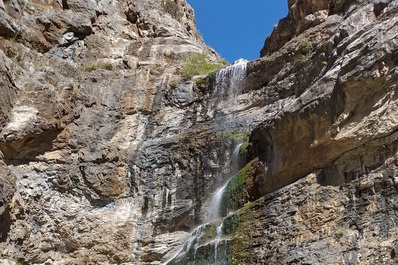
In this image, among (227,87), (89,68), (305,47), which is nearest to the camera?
(305,47)

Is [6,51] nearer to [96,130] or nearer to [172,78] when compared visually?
[96,130]

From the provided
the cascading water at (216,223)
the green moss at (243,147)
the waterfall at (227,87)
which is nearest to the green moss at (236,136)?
the cascading water at (216,223)

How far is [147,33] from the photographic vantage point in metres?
26.0

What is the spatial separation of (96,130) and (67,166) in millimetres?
2165

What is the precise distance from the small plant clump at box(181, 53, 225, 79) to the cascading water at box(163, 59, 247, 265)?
1.16 metres

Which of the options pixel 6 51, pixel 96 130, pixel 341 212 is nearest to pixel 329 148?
pixel 341 212

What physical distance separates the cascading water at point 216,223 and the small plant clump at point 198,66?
1159 mm

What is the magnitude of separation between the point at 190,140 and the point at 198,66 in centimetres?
519

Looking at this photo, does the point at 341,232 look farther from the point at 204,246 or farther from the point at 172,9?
the point at 172,9

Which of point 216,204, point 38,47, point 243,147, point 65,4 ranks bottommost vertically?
point 216,204

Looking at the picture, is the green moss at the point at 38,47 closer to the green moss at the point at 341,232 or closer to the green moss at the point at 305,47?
the green moss at the point at 305,47

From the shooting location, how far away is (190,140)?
17188 millimetres

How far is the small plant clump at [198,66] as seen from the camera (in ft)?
68.0

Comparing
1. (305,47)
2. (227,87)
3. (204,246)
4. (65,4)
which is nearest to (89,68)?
(65,4)
